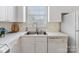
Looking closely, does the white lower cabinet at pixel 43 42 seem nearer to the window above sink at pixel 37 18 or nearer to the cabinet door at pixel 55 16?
the window above sink at pixel 37 18

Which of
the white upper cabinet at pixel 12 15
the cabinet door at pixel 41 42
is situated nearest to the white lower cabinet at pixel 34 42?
the cabinet door at pixel 41 42

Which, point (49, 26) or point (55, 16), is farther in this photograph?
point (55, 16)

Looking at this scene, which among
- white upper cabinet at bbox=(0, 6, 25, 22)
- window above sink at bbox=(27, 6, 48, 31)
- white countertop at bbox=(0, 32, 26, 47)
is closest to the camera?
white countertop at bbox=(0, 32, 26, 47)

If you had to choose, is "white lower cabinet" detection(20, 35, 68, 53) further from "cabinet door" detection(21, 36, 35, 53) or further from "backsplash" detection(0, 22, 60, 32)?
"backsplash" detection(0, 22, 60, 32)

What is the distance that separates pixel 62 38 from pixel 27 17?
53cm

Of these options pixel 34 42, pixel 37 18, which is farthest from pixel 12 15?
pixel 34 42

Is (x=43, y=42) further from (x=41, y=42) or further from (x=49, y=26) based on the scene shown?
(x=49, y=26)

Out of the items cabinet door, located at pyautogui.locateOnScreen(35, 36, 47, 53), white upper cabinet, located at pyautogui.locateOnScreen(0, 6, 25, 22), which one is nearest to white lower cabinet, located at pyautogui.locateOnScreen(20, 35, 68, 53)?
cabinet door, located at pyautogui.locateOnScreen(35, 36, 47, 53)

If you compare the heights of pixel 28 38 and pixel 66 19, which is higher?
Result: pixel 66 19

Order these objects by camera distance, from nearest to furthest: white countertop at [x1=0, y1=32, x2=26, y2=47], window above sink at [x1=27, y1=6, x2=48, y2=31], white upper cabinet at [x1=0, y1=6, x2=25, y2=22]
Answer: white countertop at [x1=0, y1=32, x2=26, y2=47] → white upper cabinet at [x1=0, y1=6, x2=25, y2=22] → window above sink at [x1=27, y1=6, x2=48, y2=31]
